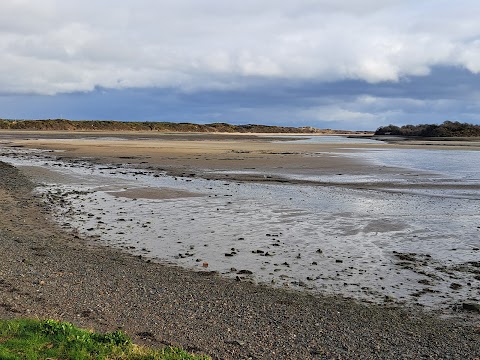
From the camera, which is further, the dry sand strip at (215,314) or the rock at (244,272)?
the rock at (244,272)

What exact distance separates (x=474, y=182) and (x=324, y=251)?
1935cm

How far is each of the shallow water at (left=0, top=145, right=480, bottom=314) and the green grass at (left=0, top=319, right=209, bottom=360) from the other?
4.92m

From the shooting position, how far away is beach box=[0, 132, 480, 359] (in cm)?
809

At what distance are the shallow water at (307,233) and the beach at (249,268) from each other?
0.07 m

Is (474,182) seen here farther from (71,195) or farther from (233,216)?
(71,195)

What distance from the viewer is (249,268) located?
40.4ft

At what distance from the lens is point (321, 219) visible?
18.4 metres

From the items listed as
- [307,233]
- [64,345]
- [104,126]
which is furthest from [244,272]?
[104,126]

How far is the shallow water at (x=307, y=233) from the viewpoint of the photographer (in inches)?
453

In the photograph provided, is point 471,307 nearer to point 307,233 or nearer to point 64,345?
point 307,233

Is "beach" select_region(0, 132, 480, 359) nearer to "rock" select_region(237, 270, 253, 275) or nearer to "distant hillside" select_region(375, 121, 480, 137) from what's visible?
"rock" select_region(237, 270, 253, 275)

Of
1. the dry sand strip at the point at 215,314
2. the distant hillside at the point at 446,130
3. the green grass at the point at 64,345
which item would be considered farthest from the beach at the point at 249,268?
the distant hillside at the point at 446,130

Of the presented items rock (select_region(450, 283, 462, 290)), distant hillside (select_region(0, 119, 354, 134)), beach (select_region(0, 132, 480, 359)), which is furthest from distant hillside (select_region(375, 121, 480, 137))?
rock (select_region(450, 283, 462, 290))

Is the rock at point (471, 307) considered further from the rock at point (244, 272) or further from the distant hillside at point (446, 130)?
the distant hillside at point (446, 130)
